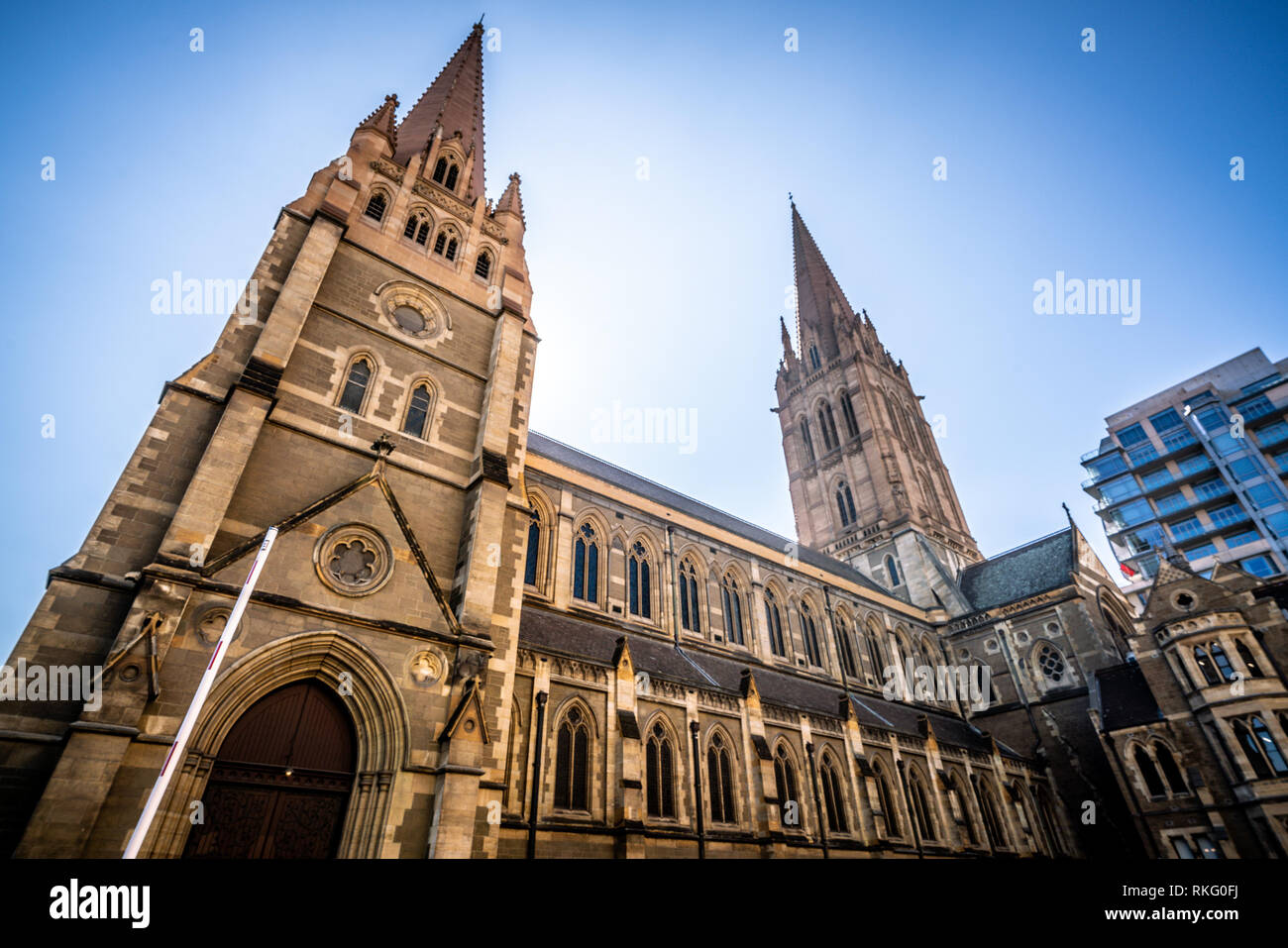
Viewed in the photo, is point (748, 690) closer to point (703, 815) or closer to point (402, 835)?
point (703, 815)

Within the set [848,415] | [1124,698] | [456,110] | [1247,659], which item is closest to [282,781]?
[456,110]

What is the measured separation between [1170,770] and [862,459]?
23.6 m

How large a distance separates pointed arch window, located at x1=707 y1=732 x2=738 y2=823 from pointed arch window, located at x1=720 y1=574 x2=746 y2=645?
6803mm

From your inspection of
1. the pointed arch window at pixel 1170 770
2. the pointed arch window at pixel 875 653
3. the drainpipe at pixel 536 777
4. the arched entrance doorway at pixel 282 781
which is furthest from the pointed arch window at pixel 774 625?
the arched entrance doorway at pixel 282 781

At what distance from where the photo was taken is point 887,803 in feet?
70.1

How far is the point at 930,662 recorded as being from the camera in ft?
110

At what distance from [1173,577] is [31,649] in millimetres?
36577

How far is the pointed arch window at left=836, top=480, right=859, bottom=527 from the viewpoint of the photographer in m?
43.8

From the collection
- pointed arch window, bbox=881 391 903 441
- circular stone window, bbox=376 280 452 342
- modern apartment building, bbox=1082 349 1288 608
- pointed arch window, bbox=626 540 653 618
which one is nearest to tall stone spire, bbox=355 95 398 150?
circular stone window, bbox=376 280 452 342

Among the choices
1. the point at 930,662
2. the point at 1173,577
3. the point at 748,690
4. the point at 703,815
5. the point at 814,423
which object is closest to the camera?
the point at 703,815

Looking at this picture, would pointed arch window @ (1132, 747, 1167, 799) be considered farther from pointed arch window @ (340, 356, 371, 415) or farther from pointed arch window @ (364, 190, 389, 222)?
pointed arch window @ (364, 190, 389, 222)

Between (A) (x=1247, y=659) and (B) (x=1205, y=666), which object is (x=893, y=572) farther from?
(A) (x=1247, y=659)
